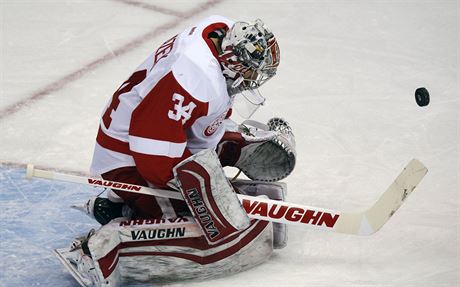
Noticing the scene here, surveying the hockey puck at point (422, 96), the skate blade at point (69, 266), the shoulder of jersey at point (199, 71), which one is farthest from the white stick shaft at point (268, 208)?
the hockey puck at point (422, 96)

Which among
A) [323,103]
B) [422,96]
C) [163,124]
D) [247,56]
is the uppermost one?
[323,103]

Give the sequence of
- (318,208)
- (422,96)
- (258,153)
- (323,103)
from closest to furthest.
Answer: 1. (318,208)
2. (422,96)
3. (258,153)
4. (323,103)

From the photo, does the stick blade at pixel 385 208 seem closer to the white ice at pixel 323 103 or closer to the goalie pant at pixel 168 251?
the white ice at pixel 323 103

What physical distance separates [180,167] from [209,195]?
0.43 ft

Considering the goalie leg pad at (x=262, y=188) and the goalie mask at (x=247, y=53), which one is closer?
the goalie mask at (x=247, y=53)

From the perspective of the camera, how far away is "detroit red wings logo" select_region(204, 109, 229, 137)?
12.2ft

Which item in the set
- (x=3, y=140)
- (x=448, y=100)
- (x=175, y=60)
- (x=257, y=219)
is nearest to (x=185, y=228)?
(x=257, y=219)

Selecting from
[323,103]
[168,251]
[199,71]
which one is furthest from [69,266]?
[323,103]

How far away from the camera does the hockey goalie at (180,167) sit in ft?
11.6

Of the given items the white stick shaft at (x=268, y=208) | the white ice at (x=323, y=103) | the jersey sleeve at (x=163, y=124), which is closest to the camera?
the jersey sleeve at (x=163, y=124)

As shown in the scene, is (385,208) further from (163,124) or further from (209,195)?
(163,124)

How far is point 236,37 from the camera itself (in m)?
3.59

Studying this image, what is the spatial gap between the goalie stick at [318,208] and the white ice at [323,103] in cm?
14

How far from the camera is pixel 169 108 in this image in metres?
3.49
